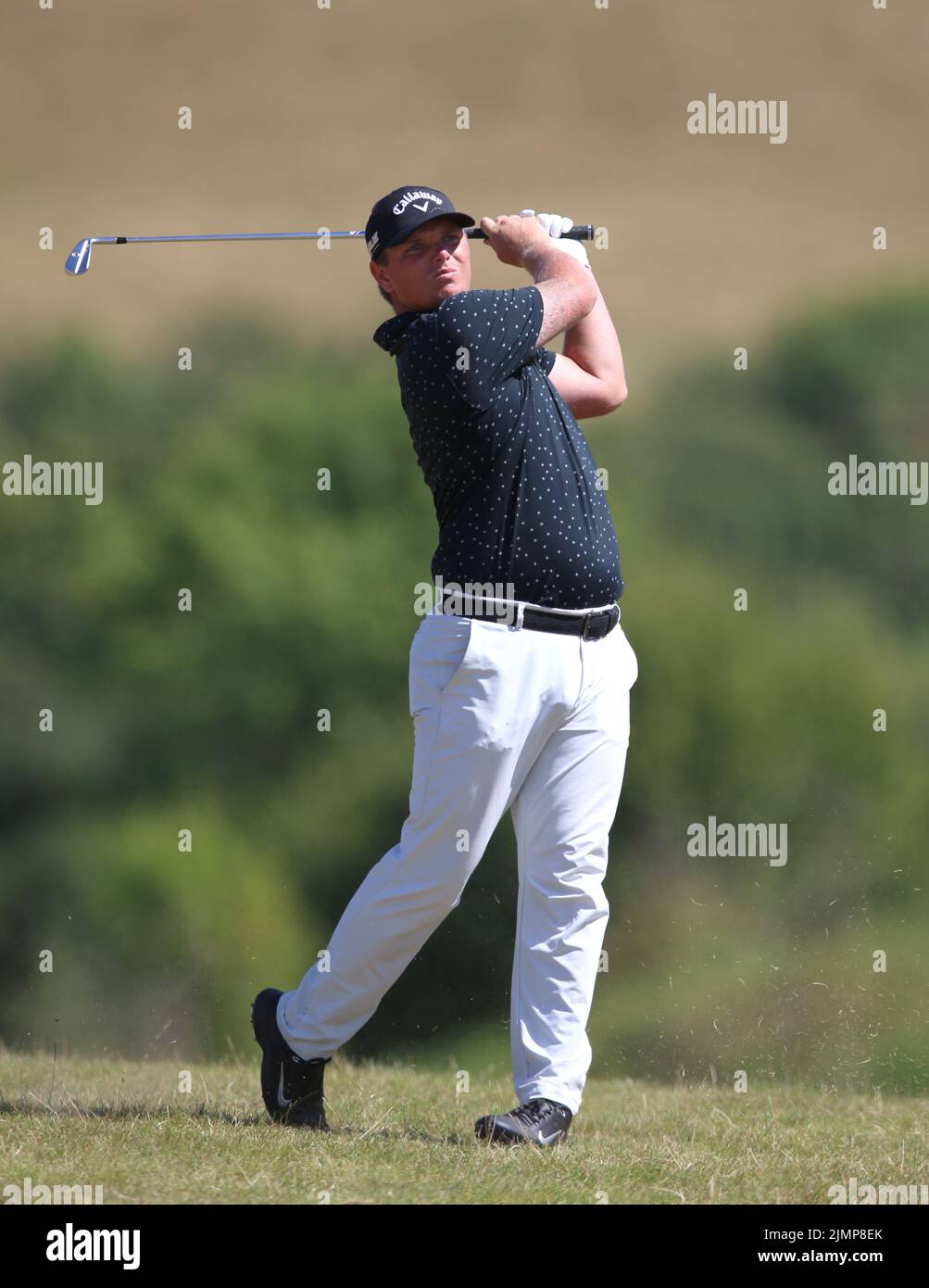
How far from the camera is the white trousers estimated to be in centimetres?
333

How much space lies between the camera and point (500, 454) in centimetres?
338

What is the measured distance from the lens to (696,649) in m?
7.58

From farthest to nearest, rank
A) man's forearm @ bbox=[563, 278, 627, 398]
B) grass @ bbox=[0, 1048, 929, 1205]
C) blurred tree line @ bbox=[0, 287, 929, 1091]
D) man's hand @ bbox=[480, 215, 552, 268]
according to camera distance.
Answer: blurred tree line @ bbox=[0, 287, 929, 1091]
man's forearm @ bbox=[563, 278, 627, 398]
man's hand @ bbox=[480, 215, 552, 268]
grass @ bbox=[0, 1048, 929, 1205]

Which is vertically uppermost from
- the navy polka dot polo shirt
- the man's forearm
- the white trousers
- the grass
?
the man's forearm

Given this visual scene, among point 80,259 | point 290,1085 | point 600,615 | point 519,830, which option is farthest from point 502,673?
point 80,259

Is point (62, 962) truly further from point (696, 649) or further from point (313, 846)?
point (696, 649)

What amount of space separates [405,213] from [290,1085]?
5.94 ft

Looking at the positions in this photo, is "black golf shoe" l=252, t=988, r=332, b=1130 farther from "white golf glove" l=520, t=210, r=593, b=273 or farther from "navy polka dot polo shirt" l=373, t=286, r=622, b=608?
"white golf glove" l=520, t=210, r=593, b=273

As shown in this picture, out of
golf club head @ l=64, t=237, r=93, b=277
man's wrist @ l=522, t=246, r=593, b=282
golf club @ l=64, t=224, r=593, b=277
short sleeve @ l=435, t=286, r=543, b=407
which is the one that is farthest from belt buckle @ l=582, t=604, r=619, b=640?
golf club head @ l=64, t=237, r=93, b=277

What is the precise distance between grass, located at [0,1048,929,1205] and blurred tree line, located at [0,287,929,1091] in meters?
2.64

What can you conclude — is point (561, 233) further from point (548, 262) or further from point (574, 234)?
point (548, 262)
